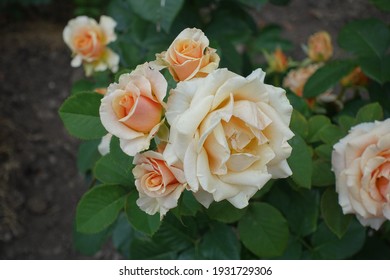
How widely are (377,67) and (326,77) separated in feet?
0.36

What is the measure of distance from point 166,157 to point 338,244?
0.50 m

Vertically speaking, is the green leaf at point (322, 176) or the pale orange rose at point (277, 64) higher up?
A: the green leaf at point (322, 176)

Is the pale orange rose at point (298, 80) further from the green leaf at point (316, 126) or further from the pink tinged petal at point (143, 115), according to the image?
the pink tinged petal at point (143, 115)

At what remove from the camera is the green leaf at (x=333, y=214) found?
→ 34.8 inches

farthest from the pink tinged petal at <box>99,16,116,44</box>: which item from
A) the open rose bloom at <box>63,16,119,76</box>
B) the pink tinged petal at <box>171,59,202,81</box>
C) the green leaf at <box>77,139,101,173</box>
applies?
the pink tinged petal at <box>171,59,202,81</box>

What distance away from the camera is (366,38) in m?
1.09

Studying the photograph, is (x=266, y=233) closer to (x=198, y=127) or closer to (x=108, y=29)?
(x=198, y=127)

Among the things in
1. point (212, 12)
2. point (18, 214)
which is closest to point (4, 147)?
point (18, 214)

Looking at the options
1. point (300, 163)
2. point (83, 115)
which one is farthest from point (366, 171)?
point (83, 115)

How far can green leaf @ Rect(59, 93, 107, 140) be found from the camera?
2.49 feet

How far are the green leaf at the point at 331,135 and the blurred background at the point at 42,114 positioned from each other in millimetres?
910

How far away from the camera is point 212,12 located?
56.3 inches

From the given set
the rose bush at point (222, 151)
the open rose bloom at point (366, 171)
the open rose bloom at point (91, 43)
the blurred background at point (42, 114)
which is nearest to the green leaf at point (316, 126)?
the rose bush at point (222, 151)
